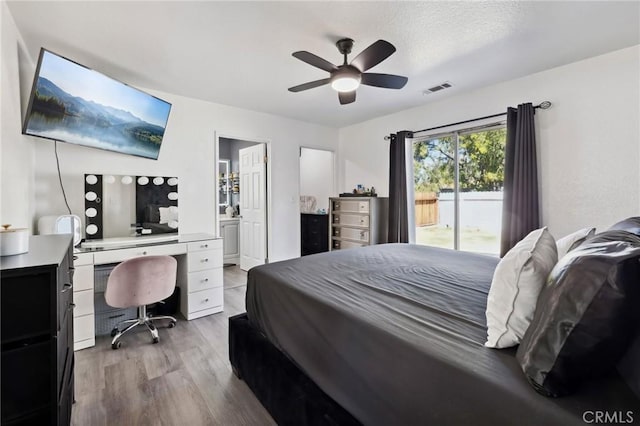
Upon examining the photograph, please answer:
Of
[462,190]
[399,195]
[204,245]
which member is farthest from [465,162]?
[204,245]

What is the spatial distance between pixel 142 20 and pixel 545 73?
3744 mm

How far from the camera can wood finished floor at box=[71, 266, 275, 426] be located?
5.42 ft

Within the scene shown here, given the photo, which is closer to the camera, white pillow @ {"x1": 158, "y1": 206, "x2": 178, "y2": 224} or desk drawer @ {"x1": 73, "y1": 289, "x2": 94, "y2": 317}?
desk drawer @ {"x1": 73, "y1": 289, "x2": 94, "y2": 317}

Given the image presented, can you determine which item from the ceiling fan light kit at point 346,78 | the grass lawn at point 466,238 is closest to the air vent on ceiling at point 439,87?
the ceiling fan light kit at point 346,78

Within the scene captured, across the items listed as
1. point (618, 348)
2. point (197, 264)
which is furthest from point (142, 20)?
point (618, 348)

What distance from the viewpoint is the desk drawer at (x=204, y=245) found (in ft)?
9.87

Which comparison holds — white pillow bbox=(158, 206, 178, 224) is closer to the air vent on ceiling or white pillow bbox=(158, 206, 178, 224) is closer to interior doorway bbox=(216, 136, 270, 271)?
interior doorway bbox=(216, 136, 270, 271)

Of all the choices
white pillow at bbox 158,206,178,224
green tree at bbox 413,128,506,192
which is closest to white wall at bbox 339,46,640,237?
green tree at bbox 413,128,506,192

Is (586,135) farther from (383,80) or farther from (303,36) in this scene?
(303,36)

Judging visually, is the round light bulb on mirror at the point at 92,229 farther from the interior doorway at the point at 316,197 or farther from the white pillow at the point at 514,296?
the white pillow at the point at 514,296

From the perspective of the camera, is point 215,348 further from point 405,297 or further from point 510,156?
point 510,156

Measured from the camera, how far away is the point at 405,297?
4.73 feet

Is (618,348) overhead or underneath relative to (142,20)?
underneath

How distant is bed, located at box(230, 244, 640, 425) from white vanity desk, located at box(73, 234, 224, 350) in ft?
3.98
